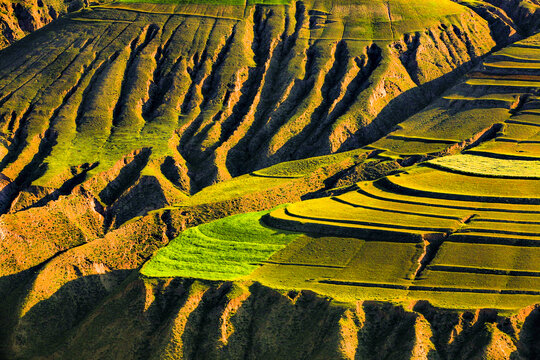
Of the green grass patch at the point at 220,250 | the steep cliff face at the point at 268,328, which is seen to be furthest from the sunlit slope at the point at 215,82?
the steep cliff face at the point at 268,328

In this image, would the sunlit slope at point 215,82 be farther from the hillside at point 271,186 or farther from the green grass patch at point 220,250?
the green grass patch at point 220,250

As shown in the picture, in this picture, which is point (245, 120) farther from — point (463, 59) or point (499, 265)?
point (499, 265)

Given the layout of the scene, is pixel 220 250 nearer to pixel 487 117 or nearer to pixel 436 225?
pixel 436 225

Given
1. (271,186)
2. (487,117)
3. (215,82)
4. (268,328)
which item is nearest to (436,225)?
(268,328)

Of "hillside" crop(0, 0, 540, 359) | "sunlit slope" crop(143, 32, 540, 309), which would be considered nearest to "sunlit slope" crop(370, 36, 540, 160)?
"sunlit slope" crop(143, 32, 540, 309)

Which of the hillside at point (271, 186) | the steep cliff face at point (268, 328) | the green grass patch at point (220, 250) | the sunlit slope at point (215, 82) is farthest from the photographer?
the sunlit slope at point (215, 82)

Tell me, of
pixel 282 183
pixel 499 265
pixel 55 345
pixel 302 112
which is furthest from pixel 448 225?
pixel 302 112
